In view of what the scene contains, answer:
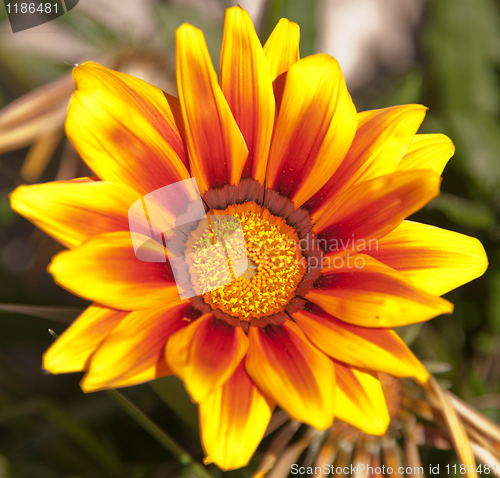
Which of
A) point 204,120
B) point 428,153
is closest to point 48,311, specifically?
point 204,120

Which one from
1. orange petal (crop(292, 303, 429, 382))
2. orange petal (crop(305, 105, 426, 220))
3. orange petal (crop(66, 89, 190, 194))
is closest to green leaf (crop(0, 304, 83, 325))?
orange petal (crop(66, 89, 190, 194))

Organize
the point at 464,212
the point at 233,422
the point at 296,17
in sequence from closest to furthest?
1. the point at 233,422
2. the point at 296,17
3. the point at 464,212

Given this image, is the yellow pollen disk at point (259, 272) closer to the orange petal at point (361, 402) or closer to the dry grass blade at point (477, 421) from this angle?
the orange petal at point (361, 402)

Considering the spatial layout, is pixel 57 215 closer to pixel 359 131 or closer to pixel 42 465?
pixel 359 131

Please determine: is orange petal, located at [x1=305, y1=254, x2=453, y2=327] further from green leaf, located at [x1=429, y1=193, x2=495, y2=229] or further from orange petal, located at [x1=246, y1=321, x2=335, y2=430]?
green leaf, located at [x1=429, y1=193, x2=495, y2=229]

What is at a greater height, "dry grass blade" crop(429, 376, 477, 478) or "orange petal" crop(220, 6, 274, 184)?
"orange petal" crop(220, 6, 274, 184)

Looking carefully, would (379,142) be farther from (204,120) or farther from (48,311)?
(48,311)

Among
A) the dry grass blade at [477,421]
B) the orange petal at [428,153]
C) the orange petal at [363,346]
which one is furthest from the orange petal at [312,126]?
the dry grass blade at [477,421]
